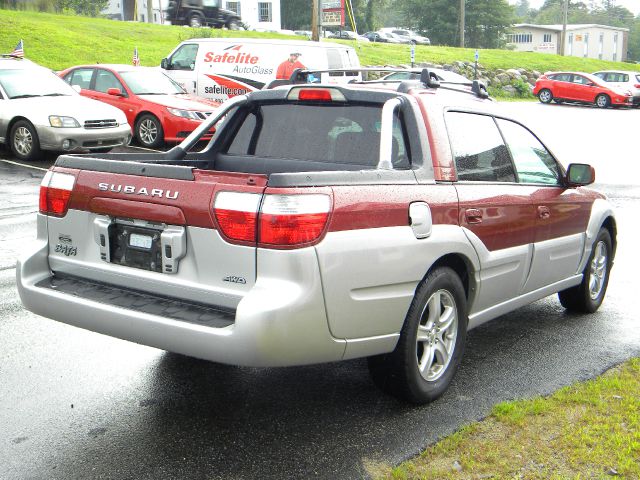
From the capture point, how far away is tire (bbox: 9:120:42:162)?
1438cm

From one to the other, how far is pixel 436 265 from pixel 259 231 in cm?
124

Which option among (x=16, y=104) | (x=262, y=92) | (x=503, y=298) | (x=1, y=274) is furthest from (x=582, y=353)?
(x=16, y=104)

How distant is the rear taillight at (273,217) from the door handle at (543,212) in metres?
2.20

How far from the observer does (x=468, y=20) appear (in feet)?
290

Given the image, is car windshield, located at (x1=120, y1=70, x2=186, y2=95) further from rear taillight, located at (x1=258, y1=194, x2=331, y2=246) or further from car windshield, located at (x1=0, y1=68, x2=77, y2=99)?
rear taillight, located at (x1=258, y1=194, x2=331, y2=246)

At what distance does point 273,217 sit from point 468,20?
293 feet

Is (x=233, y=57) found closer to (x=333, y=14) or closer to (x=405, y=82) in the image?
(x=405, y=82)

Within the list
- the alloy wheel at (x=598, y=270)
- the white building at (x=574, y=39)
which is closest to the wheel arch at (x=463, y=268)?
the alloy wheel at (x=598, y=270)

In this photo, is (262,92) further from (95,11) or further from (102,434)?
(95,11)

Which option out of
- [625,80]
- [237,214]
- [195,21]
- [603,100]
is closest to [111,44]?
[195,21]

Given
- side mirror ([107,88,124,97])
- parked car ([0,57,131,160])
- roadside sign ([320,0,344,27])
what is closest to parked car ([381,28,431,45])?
roadside sign ([320,0,344,27])

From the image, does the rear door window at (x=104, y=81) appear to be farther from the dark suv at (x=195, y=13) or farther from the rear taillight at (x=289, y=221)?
the dark suv at (x=195, y=13)

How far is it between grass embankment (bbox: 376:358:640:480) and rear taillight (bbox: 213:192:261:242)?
126cm

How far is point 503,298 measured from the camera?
5.31m
